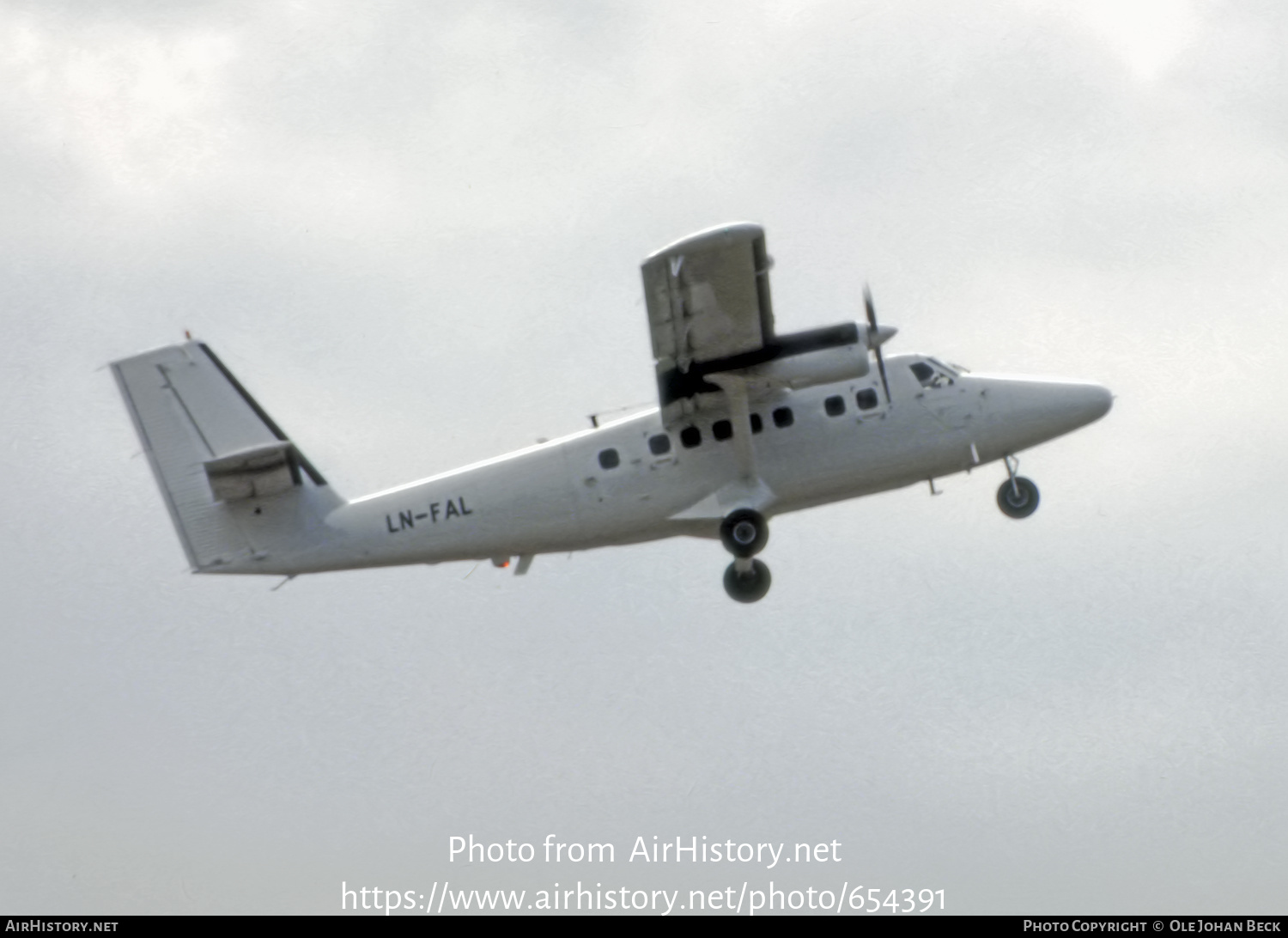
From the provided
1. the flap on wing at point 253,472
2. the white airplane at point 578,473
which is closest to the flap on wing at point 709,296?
the white airplane at point 578,473

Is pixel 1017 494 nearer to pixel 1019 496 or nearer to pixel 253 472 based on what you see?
pixel 1019 496

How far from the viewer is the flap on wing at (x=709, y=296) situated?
22375 millimetres

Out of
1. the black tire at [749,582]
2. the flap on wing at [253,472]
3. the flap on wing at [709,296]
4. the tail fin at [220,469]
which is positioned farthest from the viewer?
the black tire at [749,582]

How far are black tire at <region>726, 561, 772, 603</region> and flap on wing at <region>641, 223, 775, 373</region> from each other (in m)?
3.32

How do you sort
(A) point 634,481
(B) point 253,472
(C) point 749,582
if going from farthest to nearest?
(C) point 749,582 → (A) point 634,481 → (B) point 253,472

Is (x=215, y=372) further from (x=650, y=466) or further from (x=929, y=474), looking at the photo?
(x=929, y=474)

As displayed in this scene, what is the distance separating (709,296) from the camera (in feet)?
76.6

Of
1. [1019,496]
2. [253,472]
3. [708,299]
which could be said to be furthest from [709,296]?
[253,472]

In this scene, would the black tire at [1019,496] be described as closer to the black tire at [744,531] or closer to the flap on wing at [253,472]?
the black tire at [744,531]

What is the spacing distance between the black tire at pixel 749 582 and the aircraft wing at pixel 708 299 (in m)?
2.83

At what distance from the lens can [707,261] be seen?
74.6ft

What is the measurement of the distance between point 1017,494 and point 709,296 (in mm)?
5908
